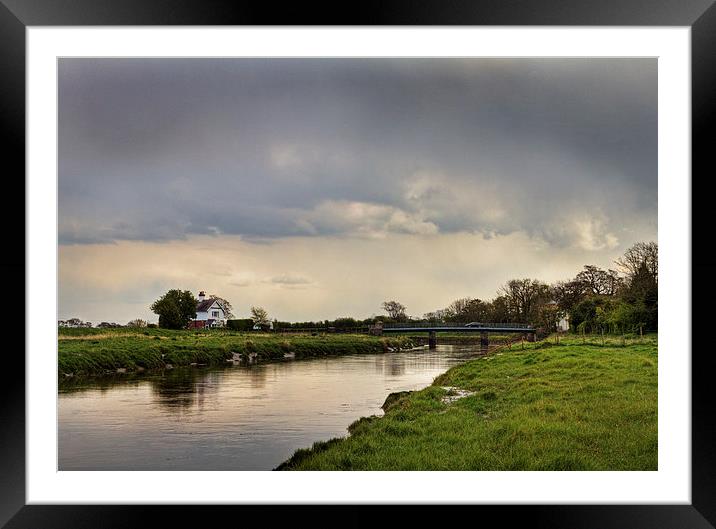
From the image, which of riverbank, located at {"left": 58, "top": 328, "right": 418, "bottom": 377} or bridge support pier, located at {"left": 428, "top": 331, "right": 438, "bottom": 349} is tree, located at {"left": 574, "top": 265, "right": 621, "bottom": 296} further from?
riverbank, located at {"left": 58, "top": 328, "right": 418, "bottom": 377}

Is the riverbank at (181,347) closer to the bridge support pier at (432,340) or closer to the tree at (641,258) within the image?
the bridge support pier at (432,340)

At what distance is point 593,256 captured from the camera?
772 cm

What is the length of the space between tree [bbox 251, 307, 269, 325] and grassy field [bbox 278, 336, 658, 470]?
3.38 m

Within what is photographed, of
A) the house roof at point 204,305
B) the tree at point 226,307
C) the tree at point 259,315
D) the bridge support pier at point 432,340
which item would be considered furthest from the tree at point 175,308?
the bridge support pier at point 432,340

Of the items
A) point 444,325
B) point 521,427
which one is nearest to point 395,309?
point 444,325

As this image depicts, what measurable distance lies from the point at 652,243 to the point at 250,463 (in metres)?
5.62

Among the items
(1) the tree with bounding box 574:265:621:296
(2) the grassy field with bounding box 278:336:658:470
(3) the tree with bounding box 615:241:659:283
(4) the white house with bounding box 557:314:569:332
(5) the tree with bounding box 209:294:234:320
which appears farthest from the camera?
(5) the tree with bounding box 209:294:234:320

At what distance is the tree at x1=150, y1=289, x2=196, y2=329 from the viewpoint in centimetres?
845

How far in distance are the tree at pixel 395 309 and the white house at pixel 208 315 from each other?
2.64m

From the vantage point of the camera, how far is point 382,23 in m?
2.37

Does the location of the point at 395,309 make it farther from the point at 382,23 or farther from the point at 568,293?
the point at 382,23

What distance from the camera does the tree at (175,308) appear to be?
27.7ft

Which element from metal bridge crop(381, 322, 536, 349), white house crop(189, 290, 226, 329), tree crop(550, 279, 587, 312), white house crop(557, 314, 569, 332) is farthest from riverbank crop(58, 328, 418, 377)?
tree crop(550, 279, 587, 312)

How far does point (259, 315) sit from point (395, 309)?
2211 mm
